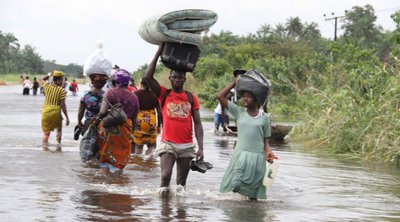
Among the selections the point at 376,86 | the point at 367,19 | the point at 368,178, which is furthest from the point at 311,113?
the point at 367,19

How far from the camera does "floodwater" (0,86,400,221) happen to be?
9023mm

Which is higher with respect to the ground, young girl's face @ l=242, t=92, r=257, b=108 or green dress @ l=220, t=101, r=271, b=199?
young girl's face @ l=242, t=92, r=257, b=108

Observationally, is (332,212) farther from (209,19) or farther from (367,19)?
(367,19)

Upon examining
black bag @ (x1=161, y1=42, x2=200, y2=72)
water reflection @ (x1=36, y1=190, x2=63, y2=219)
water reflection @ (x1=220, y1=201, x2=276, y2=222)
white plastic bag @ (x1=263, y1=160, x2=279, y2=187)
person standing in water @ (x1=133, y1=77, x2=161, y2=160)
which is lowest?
water reflection @ (x1=36, y1=190, x2=63, y2=219)

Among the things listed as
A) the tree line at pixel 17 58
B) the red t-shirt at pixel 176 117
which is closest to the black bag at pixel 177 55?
the red t-shirt at pixel 176 117

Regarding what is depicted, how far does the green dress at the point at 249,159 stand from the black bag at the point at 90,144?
9.12 ft

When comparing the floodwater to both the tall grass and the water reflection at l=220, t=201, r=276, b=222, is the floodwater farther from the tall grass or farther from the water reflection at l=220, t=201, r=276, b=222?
the tall grass

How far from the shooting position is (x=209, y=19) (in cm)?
1009

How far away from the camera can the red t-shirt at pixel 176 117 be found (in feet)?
32.8

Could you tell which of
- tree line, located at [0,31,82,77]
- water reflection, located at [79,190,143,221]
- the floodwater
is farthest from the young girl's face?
tree line, located at [0,31,82,77]

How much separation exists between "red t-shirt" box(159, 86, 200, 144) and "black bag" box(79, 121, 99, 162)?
2.21 meters

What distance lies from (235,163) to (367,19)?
334ft

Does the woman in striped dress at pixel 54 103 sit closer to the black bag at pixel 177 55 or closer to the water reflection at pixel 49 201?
the water reflection at pixel 49 201

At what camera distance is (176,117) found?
32.8 ft
